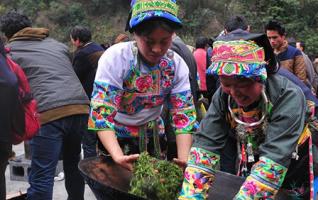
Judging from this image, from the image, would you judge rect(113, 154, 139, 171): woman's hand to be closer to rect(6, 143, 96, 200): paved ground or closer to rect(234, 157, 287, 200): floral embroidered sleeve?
rect(234, 157, 287, 200): floral embroidered sleeve

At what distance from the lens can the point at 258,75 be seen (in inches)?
63.5

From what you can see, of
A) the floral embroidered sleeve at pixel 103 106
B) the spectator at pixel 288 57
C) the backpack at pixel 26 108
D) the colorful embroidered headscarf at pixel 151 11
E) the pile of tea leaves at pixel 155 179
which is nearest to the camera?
the pile of tea leaves at pixel 155 179

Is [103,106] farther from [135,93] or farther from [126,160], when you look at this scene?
[126,160]

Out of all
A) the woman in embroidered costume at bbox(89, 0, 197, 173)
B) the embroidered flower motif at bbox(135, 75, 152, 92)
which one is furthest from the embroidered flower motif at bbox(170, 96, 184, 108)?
the embroidered flower motif at bbox(135, 75, 152, 92)

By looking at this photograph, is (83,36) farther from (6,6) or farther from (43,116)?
(6,6)

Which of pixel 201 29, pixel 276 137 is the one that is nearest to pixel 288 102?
pixel 276 137

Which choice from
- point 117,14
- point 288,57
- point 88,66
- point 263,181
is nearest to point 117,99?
point 263,181

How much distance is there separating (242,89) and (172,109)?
725 mm

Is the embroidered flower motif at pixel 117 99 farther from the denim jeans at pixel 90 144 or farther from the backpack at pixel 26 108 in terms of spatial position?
the denim jeans at pixel 90 144

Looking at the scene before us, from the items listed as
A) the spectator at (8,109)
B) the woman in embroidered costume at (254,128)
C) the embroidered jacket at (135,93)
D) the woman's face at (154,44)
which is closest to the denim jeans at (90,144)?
the spectator at (8,109)

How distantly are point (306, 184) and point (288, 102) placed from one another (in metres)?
0.39

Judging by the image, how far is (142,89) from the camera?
2205 millimetres

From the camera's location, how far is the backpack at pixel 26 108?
10.1 ft

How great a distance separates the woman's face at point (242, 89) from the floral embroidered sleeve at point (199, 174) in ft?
0.82
